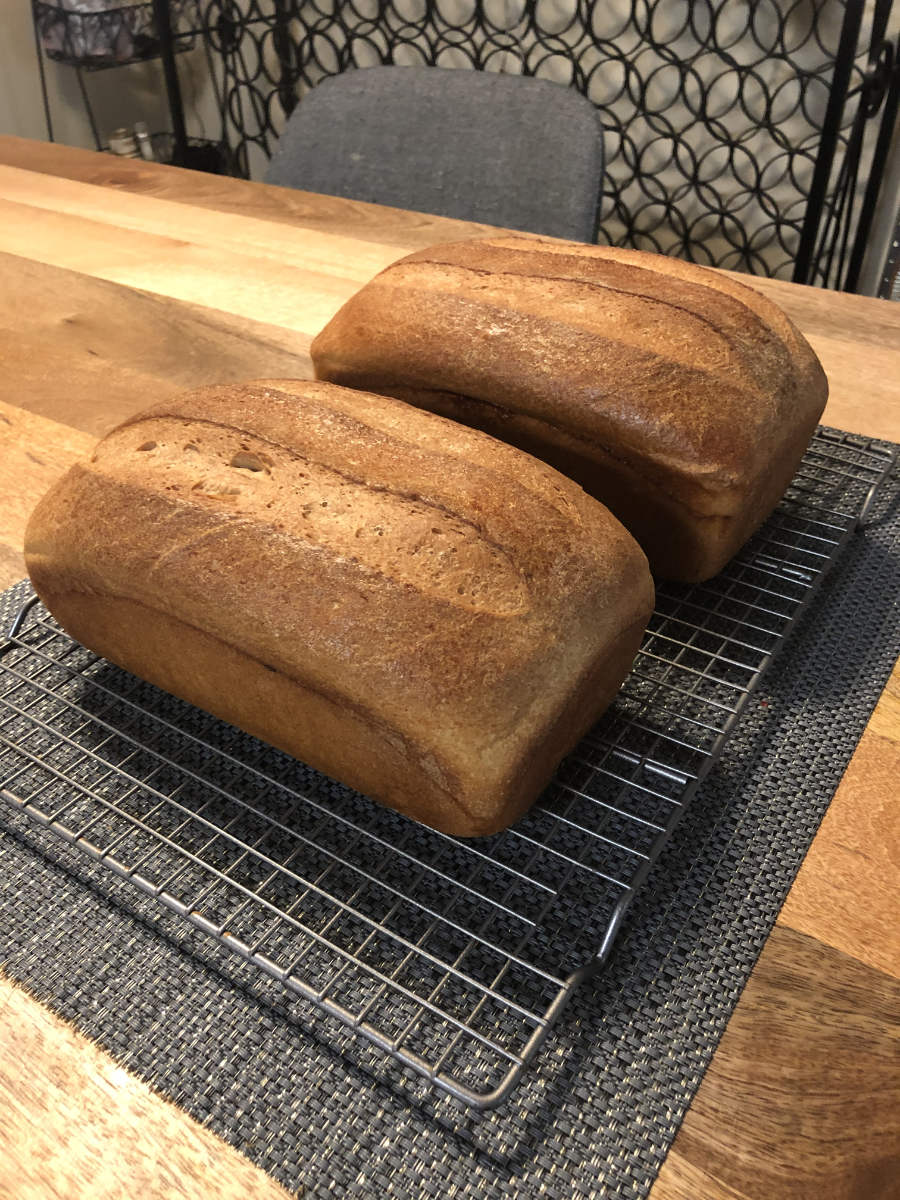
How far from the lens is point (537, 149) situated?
5.01 feet

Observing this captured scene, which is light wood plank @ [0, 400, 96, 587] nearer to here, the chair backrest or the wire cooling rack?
the wire cooling rack

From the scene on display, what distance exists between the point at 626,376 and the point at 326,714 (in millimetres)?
354

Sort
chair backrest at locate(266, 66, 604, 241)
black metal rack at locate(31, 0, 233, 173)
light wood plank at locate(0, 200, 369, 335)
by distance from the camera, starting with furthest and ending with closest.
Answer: black metal rack at locate(31, 0, 233, 173) → chair backrest at locate(266, 66, 604, 241) → light wood plank at locate(0, 200, 369, 335)

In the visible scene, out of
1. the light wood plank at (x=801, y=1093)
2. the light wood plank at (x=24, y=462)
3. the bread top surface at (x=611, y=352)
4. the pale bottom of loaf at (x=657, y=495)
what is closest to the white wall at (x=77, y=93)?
the light wood plank at (x=24, y=462)

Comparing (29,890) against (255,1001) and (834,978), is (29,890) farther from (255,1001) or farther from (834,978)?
(834,978)

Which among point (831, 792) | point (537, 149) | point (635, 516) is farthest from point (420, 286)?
point (537, 149)

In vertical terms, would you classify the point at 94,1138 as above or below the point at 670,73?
below

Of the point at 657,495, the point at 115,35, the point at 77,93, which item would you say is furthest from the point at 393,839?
the point at 77,93

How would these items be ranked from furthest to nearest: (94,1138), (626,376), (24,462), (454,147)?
(454,147), (24,462), (626,376), (94,1138)

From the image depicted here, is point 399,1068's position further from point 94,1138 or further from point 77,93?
point 77,93

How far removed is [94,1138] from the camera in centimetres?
48

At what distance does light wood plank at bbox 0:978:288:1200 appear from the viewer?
0.46 meters

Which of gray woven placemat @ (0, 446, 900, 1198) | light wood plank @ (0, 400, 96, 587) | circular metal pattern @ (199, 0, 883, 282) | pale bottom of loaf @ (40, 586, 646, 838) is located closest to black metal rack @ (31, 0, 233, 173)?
circular metal pattern @ (199, 0, 883, 282)

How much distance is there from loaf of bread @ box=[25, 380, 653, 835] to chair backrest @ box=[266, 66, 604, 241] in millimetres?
970
